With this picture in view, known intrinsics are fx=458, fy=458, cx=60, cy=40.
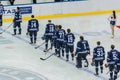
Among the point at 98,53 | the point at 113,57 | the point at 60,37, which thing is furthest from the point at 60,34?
the point at 113,57

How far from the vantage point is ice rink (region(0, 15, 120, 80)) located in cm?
1631

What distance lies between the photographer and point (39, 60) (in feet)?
59.4

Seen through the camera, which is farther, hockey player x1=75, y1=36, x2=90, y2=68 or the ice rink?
hockey player x1=75, y1=36, x2=90, y2=68

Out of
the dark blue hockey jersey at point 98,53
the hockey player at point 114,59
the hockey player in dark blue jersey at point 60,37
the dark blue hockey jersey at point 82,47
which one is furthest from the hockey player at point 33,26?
the hockey player at point 114,59

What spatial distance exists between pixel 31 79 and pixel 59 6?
10219mm

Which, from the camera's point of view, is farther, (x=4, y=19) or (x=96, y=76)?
(x=4, y=19)

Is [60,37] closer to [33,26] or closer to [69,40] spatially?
[69,40]

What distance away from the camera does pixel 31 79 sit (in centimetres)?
1572

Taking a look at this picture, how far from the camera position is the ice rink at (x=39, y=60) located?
16.3m

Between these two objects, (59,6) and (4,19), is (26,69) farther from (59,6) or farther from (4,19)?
(59,6)

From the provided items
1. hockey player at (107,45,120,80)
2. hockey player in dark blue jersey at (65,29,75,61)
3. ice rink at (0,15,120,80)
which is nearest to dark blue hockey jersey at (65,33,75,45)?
hockey player in dark blue jersey at (65,29,75,61)

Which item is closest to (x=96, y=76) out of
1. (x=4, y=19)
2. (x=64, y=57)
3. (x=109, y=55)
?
(x=109, y=55)

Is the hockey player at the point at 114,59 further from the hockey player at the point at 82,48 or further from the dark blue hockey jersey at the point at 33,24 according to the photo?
the dark blue hockey jersey at the point at 33,24

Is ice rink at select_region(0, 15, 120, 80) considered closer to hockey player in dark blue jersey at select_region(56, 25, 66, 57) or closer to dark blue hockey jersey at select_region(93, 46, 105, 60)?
hockey player in dark blue jersey at select_region(56, 25, 66, 57)
